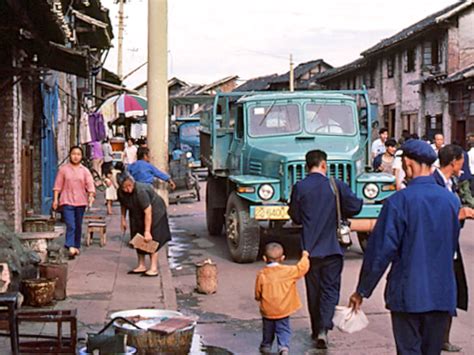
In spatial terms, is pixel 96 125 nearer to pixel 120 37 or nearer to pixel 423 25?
pixel 423 25

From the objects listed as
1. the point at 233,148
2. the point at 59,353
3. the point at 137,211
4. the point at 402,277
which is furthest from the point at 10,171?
the point at 402,277

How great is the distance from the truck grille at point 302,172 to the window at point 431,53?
81.6ft

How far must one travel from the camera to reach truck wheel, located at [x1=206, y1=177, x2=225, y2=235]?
1675 centimetres

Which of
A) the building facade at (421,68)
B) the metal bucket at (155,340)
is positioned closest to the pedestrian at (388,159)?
the metal bucket at (155,340)

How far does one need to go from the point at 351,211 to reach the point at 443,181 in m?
1.02

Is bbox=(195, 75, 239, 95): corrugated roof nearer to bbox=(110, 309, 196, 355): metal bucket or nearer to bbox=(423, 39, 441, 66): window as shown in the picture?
bbox=(423, 39, 441, 66): window

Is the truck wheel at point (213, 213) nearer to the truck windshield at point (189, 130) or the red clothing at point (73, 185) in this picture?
the red clothing at point (73, 185)

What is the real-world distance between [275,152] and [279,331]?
6.07 meters

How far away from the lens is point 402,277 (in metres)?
5.55

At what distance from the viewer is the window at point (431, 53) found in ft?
121

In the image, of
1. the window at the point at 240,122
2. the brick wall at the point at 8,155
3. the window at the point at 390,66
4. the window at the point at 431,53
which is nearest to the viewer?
the brick wall at the point at 8,155

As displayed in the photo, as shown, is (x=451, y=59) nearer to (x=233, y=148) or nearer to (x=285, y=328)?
(x=233, y=148)

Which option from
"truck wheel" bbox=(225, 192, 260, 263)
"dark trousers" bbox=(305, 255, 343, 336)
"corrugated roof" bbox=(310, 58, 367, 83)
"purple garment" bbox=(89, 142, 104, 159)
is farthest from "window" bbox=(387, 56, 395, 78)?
"dark trousers" bbox=(305, 255, 343, 336)

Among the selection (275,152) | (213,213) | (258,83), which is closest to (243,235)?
(275,152)
